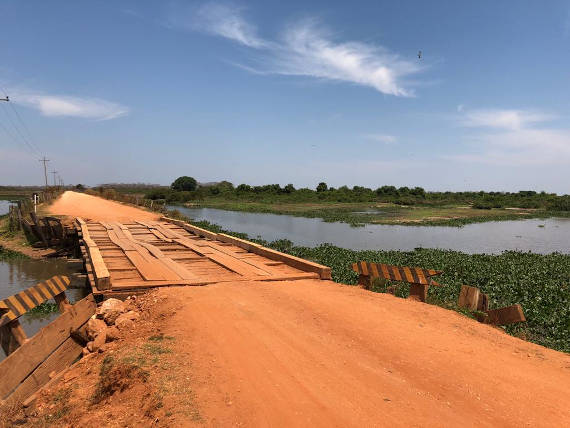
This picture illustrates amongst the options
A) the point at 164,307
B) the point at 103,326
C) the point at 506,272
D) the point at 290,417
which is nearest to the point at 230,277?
the point at 164,307

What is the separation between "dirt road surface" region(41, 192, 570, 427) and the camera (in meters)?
3.36

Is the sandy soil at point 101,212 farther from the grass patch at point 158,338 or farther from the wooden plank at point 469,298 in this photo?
the wooden plank at point 469,298

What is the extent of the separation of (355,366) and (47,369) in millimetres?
3745

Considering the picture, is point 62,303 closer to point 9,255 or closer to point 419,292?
point 419,292

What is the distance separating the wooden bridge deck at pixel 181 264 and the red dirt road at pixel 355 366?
3.23ft

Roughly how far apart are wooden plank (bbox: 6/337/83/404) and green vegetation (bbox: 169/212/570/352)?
542 centimetres

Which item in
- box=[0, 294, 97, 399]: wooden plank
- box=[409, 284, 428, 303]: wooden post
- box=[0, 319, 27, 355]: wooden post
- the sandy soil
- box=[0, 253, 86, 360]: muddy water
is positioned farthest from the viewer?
the sandy soil

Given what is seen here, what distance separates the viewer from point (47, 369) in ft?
16.2

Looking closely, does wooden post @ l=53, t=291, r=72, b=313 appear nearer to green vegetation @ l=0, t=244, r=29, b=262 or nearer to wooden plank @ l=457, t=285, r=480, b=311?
wooden plank @ l=457, t=285, r=480, b=311

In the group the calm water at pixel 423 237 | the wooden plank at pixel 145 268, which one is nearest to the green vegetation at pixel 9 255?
the wooden plank at pixel 145 268

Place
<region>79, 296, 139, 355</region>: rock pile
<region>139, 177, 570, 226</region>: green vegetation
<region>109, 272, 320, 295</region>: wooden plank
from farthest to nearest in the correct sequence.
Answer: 1. <region>139, 177, 570, 226</region>: green vegetation
2. <region>109, 272, 320, 295</region>: wooden plank
3. <region>79, 296, 139, 355</region>: rock pile

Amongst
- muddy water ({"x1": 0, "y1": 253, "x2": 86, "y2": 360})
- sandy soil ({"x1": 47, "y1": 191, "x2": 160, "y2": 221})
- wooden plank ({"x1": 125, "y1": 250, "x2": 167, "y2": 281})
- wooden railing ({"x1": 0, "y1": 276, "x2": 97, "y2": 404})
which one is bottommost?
muddy water ({"x1": 0, "y1": 253, "x2": 86, "y2": 360})

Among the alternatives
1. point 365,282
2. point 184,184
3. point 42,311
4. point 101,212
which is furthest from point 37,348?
point 184,184

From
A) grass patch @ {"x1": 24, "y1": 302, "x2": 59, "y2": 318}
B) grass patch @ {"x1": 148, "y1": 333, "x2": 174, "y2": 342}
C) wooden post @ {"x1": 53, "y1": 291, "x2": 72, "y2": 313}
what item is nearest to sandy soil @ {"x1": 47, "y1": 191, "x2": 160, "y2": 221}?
grass patch @ {"x1": 24, "y1": 302, "x2": 59, "y2": 318}
